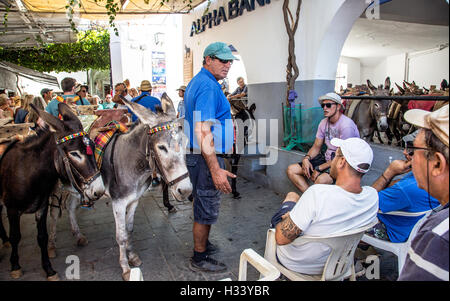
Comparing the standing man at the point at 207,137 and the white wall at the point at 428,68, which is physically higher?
the white wall at the point at 428,68

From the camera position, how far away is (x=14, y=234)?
3.28 metres

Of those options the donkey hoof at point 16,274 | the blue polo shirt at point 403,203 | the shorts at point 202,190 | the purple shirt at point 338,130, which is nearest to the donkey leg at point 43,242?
the donkey hoof at point 16,274

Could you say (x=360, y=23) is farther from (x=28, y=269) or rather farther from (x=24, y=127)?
(x=28, y=269)

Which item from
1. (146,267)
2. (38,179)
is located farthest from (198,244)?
(38,179)

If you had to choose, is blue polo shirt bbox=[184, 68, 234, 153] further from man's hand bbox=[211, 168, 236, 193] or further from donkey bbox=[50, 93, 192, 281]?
man's hand bbox=[211, 168, 236, 193]

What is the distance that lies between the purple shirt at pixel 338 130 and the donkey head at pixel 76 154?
3.14 meters

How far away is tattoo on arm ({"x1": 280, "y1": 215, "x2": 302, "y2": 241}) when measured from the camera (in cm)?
210

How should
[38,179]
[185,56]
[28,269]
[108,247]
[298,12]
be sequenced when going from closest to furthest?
[38,179] → [28,269] → [108,247] → [298,12] → [185,56]

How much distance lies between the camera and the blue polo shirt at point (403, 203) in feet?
8.48

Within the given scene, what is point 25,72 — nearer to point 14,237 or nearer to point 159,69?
point 159,69

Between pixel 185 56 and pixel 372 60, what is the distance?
37.5 feet

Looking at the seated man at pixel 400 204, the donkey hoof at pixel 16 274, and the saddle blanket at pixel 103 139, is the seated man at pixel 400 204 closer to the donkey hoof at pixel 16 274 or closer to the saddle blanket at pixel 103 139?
the saddle blanket at pixel 103 139

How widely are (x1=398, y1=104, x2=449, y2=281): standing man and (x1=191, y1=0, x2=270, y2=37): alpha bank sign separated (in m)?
6.21

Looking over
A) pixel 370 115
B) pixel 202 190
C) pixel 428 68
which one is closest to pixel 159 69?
pixel 370 115
